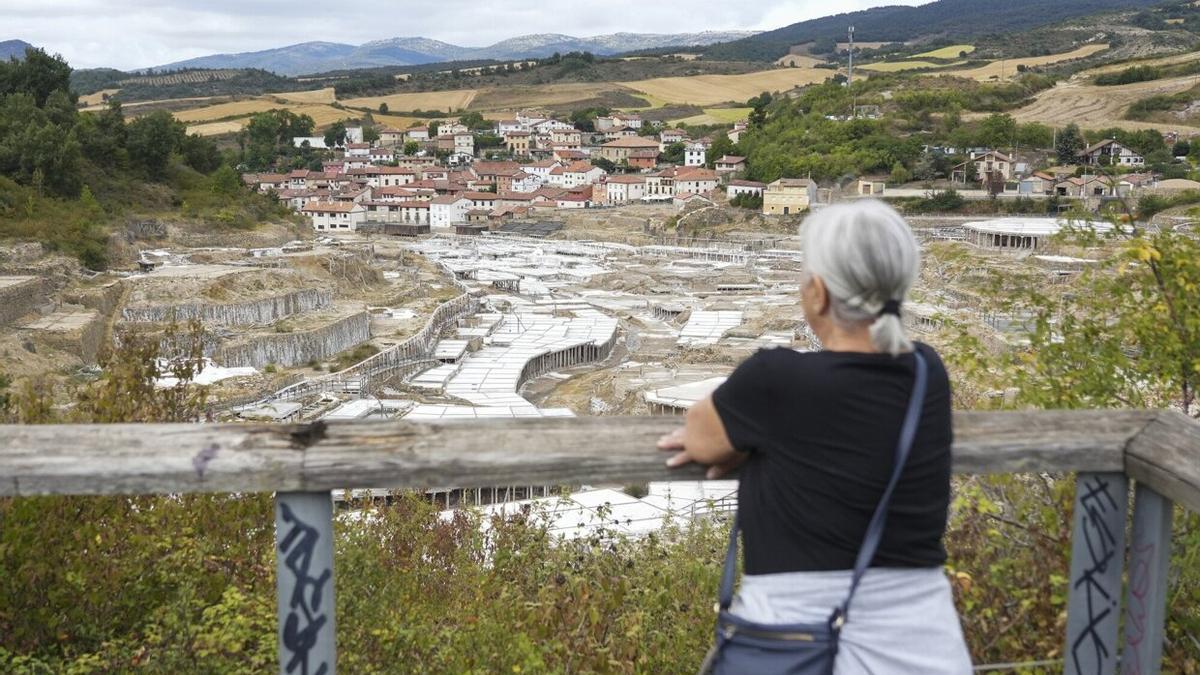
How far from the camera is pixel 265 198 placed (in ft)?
174

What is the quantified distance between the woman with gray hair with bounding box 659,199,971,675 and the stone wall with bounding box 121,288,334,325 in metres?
28.2

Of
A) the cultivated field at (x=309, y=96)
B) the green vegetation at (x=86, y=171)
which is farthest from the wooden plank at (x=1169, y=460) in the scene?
the cultivated field at (x=309, y=96)

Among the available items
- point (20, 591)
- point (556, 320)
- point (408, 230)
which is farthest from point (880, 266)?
point (408, 230)

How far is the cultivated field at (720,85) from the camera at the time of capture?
139m

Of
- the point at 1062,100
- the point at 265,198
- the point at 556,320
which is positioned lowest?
the point at 556,320

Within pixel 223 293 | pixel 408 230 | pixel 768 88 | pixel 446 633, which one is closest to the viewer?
pixel 446 633

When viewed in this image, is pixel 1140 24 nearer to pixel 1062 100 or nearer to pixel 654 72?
pixel 654 72

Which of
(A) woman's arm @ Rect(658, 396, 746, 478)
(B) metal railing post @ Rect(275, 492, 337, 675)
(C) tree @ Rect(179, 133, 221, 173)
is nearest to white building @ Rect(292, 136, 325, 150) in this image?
(C) tree @ Rect(179, 133, 221, 173)

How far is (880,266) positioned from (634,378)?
77.2ft

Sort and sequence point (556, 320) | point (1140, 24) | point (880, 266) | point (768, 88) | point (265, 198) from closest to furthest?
point (880, 266)
point (556, 320)
point (265, 198)
point (768, 88)
point (1140, 24)

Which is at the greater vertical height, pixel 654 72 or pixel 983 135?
pixel 654 72

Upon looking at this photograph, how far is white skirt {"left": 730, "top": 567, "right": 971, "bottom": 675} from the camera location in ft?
5.38

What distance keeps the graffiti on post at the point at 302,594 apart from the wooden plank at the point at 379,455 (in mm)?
78

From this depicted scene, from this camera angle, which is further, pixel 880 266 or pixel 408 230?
pixel 408 230
